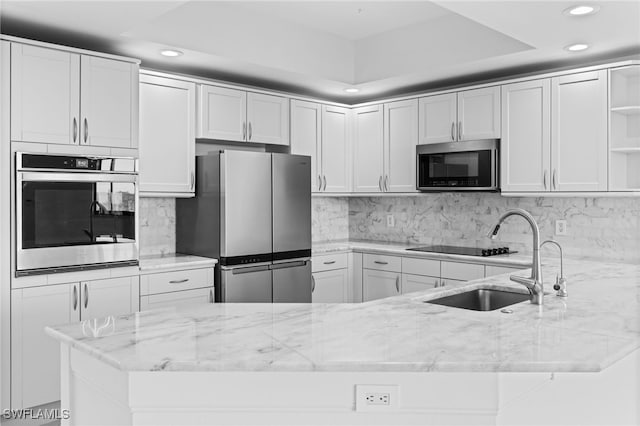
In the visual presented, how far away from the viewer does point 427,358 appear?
1.54 metres

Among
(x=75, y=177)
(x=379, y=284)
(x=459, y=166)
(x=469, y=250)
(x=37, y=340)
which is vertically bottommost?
(x=37, y=340)

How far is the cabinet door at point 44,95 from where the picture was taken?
120 inches

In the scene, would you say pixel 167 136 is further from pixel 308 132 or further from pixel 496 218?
pixel 496 218

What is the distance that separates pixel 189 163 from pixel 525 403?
2.96 m

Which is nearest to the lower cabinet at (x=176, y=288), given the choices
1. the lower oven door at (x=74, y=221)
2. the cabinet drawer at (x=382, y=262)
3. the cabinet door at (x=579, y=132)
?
the lower oven door at (x=74, y=221)

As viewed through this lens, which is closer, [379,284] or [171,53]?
[171,53]

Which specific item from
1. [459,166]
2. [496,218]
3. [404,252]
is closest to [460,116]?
[459,166]

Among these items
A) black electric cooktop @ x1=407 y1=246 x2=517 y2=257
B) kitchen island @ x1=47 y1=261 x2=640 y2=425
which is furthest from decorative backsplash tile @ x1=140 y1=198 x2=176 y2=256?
kitchen island @ x1=47 y1=261 x2=640 y2=425

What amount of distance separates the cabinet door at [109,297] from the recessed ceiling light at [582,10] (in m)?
2.99

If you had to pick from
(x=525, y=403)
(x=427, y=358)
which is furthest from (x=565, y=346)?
(x=427, y=358)

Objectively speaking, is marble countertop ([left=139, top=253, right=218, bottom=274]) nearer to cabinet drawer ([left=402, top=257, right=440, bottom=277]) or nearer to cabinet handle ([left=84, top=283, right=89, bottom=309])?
cabinet handle ([left=84, top=283, right=89, bottom=309])

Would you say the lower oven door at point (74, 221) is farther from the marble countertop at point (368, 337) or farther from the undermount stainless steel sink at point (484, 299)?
the undermount stainless steel sink at point (484, 299)

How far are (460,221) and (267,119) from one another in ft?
6.36

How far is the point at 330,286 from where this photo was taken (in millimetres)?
4836
